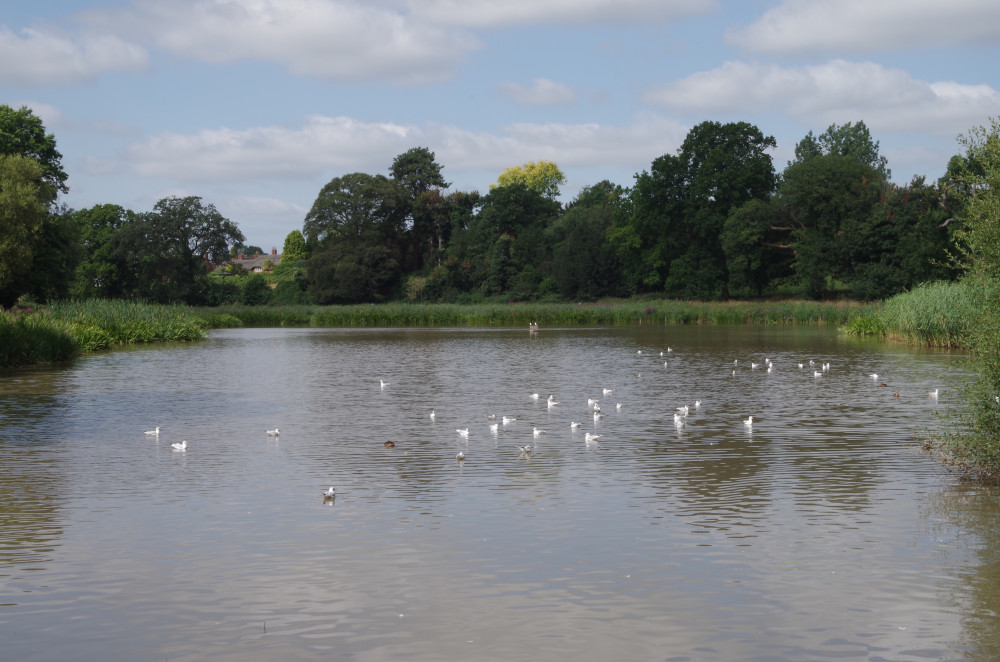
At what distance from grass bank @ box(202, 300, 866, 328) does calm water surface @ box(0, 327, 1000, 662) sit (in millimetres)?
50380

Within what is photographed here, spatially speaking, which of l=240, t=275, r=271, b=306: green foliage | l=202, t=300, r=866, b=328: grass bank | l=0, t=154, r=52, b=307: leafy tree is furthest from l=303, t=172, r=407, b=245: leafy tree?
l=0, t=154, r=52, b=307: leafy tree

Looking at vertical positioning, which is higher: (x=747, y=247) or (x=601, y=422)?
(x=747, y=247)

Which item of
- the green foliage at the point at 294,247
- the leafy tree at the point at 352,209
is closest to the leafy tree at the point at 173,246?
the leafy tree at the point at 352,209

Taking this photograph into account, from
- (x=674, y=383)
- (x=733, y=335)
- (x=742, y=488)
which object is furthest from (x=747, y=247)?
(x=742, y=488)

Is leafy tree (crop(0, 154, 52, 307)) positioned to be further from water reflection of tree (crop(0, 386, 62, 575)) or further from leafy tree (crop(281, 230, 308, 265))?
leafy tree (crop(281, 230, 308, 265))

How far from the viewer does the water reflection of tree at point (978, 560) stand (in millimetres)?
7398

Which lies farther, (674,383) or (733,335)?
(733,335)

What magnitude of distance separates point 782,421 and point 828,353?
2157cm

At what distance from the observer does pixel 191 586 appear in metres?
8.91

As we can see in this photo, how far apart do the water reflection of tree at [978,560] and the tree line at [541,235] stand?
5296 centimetres

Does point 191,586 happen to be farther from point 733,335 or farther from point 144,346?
point 733,335

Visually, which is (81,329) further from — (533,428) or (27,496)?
(27,496)

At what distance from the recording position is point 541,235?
11869 centimetres

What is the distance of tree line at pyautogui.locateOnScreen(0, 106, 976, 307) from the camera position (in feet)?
246
